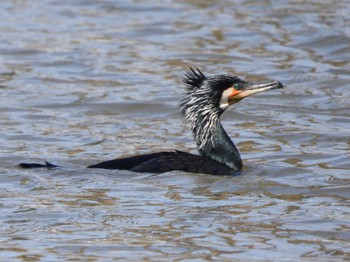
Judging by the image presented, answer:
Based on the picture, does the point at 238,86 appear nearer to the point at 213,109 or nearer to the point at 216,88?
the point at 216,88

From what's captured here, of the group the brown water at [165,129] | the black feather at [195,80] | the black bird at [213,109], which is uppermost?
the black feather at [195,80]

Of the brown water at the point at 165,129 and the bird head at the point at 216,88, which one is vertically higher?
the bird head at the point at 216,88

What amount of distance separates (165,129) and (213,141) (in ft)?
8.43

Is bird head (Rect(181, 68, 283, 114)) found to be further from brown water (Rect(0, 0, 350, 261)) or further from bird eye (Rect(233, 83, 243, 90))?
brown water (Rect(0, 0, 350, 261))

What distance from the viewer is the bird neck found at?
12117 mm

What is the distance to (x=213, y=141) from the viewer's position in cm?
1216

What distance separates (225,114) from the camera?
15516 millimetres

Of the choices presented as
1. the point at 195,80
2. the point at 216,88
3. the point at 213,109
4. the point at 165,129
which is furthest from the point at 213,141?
the point at 165,129

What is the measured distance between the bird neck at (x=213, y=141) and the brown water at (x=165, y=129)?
24cm

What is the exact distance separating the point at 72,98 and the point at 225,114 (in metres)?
2.06

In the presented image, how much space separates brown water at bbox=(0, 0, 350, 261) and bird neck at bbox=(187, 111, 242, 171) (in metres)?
0.24

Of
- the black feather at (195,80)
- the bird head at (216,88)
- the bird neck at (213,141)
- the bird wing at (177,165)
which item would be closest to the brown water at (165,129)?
the bird wing at (177,165)

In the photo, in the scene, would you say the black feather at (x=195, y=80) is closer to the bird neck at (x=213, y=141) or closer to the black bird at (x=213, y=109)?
the black bird at (x=213, y=109)

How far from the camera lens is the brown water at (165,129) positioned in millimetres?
9523
